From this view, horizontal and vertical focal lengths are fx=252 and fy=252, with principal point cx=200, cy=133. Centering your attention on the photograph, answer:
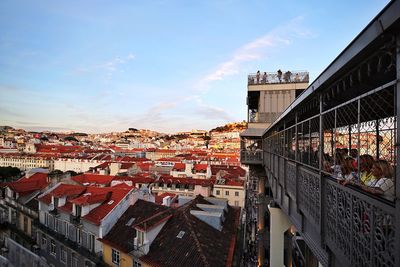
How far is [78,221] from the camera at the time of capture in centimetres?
1484

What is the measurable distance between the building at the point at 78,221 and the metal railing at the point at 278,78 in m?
11.2

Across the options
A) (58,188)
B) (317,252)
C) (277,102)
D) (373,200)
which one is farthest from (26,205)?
(373,200)

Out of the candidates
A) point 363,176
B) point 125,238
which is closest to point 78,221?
point 125,238

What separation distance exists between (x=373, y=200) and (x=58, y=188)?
21.2 m

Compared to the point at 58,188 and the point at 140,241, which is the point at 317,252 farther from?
the point at 58,188

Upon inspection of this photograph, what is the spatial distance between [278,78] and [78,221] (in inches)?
600

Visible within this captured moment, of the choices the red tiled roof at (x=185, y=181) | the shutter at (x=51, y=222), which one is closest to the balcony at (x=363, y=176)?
the shutter at (x=51, y=222)

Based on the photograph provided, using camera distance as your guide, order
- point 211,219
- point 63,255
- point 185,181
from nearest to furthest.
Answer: point 211,219, point 63,255, point 185,181

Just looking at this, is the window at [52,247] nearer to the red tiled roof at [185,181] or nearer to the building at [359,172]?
the building at [359,172]

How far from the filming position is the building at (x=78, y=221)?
14.0 metres

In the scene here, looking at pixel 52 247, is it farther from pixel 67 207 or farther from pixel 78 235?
pixel 78 235

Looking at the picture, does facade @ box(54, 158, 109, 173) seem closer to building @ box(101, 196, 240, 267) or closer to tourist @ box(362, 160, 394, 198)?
building @ box(101, 196, 240, 267)

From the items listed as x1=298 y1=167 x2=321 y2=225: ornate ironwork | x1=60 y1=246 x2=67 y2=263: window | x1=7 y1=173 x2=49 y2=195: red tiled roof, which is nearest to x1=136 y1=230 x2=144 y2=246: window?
x1=60 y1=246 x2=67 y2=263: window

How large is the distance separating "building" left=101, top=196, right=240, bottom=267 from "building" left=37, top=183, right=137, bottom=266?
0.76m
